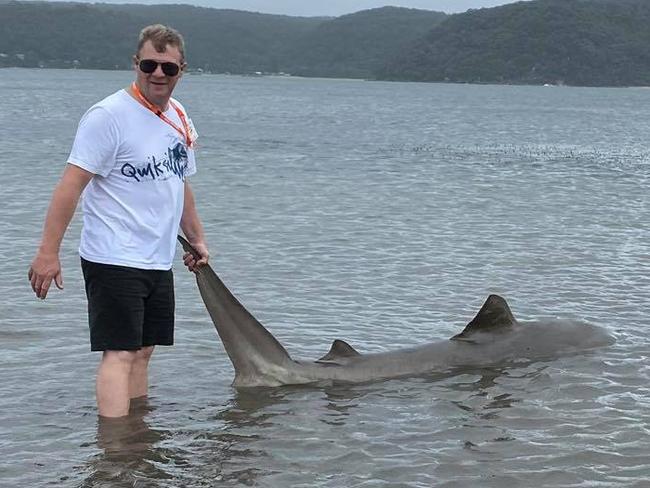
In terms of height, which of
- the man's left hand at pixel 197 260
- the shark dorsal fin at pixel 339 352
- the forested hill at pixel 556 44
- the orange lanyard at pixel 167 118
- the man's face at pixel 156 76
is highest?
the forested hill at pixel 556 44

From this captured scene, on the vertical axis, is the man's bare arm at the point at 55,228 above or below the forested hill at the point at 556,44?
below

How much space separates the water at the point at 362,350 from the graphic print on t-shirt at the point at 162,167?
1.75 meters

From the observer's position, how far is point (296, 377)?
26.8ft

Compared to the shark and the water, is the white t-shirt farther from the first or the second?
the water

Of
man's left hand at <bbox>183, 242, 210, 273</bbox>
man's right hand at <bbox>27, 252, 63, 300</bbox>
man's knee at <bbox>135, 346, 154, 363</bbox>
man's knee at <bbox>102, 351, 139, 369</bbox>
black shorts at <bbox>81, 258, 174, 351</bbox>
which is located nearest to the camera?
man's right hand at <bbox>27, 252, 63, 300</bbox>

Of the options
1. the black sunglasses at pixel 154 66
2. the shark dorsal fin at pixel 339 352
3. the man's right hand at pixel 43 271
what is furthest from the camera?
the shark dorsal fin at pixel 339 352

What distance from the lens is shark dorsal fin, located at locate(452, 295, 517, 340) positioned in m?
8.79

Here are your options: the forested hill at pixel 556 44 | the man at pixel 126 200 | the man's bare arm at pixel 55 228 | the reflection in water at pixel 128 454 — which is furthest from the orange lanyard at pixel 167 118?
the forested hill at pixel 556 44

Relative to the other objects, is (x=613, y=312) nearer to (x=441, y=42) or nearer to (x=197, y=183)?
(x=197, y=183)

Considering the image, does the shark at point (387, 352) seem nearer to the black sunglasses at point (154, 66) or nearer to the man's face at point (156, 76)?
the man's face at point (156, 76)

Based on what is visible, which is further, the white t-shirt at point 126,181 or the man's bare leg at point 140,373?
the man's bare leg at point 140,373

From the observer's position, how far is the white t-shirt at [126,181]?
19.7ft

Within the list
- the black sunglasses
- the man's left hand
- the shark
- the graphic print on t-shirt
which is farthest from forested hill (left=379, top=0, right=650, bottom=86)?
the black sunglasses

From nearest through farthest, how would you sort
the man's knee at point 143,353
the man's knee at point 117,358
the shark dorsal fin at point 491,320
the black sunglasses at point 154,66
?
the black sunglasses at point 154,66 < the man's knee at point 117,358 < the man's knee at point 143,353 < the shark dorsal fin at point 491,320
